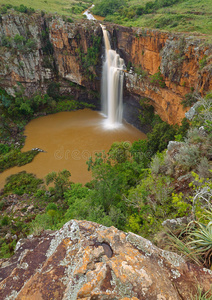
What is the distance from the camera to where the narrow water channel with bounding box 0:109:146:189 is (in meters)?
16.8

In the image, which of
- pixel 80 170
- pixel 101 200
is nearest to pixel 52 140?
pixel 80 170

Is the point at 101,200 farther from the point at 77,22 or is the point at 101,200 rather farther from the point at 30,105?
the point at 77,22

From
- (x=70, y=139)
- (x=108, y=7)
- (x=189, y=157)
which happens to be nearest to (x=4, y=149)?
(x=70, y=139)

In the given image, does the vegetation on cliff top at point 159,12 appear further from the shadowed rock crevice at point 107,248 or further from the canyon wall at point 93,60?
the shadowed rock crevice at point 107,248

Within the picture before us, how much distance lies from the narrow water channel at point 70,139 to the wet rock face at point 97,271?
12.3 metres

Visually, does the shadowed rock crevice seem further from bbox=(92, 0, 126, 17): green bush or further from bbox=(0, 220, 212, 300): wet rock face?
bbox=(92, 0, 126, 17): green bush

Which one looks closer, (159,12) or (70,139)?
(70,139)

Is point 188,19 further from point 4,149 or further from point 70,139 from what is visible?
point 4,149

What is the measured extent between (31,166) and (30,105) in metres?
10.2

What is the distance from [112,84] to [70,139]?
333 inches

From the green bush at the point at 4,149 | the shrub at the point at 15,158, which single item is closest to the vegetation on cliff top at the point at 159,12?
the green bush at the point at 4,149

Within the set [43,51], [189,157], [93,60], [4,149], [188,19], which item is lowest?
[4,149]

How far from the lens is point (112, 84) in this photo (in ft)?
72.8

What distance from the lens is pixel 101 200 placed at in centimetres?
940
